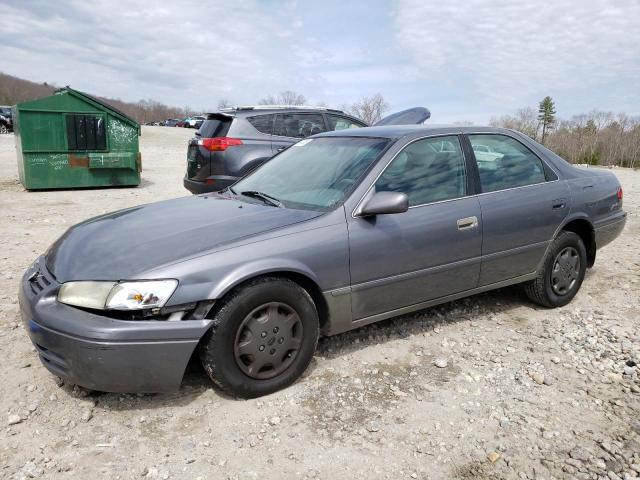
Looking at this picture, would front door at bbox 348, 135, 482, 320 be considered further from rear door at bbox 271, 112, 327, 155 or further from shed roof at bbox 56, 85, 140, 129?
shed roof at bbox 56, 85, 140, 129

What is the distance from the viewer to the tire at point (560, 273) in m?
4.28

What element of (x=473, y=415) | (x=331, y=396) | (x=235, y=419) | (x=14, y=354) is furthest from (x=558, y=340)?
(x=14, y=354)

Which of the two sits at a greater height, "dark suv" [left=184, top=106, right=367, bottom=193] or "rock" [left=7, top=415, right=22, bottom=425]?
"dark suv" [left=184, top=106, right=367, bottom=193]

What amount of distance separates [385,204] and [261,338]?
1092mm

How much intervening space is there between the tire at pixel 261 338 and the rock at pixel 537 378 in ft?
4.67

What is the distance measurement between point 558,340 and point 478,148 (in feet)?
5.13

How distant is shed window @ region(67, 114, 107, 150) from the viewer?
10789 millimetres

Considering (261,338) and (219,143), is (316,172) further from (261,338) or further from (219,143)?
(219,143)

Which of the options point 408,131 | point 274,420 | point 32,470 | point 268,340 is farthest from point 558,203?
point 32,470

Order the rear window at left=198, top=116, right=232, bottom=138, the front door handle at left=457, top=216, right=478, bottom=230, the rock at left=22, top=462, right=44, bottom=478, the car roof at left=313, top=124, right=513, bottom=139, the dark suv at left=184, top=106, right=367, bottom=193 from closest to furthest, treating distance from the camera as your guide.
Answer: the rock at left=22, top=462, right=44, bottom=478, the front door handle at left=457, top=216, right=478, bottom=230, the car roof at left=313, top=124, right=513, bottom=139, the dark suv at left=184, top=106, right=367, bottom=193, the rear window at left=198, top=116, right=232, bottom=138

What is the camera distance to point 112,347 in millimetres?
2510

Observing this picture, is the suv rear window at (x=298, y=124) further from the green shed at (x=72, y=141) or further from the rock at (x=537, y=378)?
the rock at (x=537, y=378)

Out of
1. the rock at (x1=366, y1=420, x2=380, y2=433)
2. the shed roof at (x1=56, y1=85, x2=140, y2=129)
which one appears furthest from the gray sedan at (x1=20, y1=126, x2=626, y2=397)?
the shed roof at (x1=56, y1=85, x2=140, y2=129)

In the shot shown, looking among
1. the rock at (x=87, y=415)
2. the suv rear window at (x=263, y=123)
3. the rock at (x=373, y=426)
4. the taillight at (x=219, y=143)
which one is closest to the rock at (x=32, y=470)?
the rock at (x=87, y=415)
